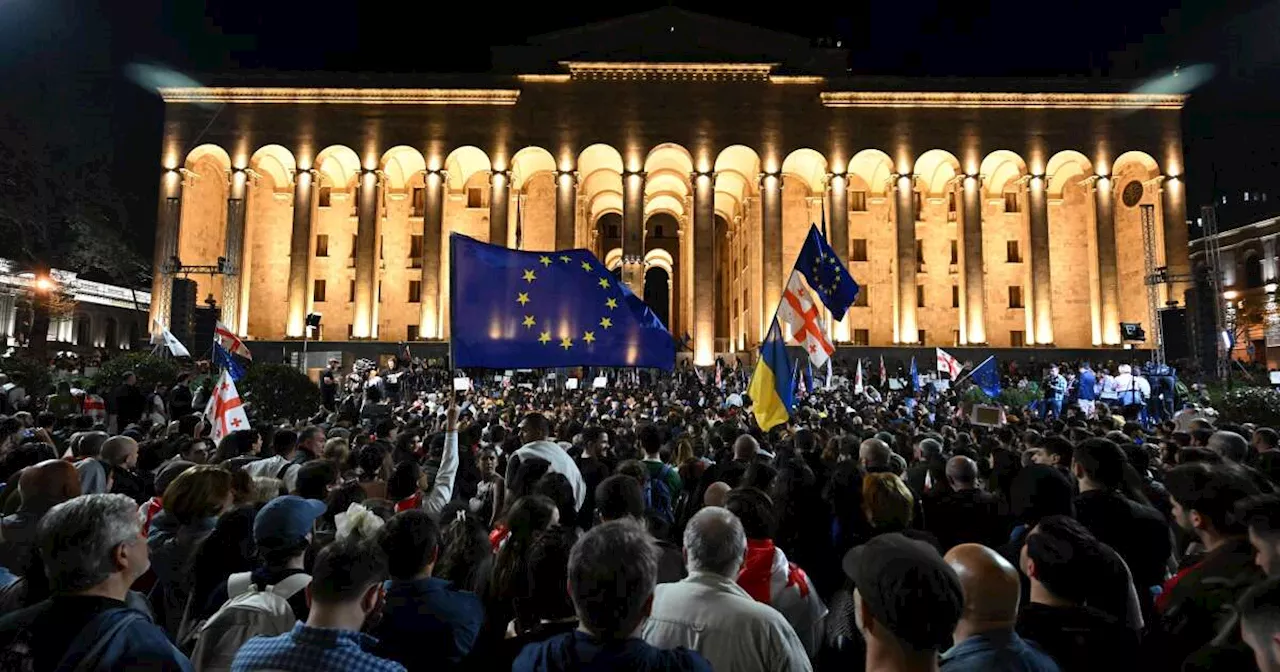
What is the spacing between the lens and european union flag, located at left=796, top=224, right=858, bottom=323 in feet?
39.8

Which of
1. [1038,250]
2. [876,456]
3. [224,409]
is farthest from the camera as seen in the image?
[1038,250]

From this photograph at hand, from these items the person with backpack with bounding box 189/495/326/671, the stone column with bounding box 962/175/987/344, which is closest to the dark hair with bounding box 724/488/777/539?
the person with backpack with bounding box 189/495/326/671

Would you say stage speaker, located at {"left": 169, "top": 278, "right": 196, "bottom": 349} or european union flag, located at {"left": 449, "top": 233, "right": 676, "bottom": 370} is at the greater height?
stage speaker, located at {"left": 169, "top": 278, "right": 196, "bottom": 349}

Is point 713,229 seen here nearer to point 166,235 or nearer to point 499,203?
point 499,203

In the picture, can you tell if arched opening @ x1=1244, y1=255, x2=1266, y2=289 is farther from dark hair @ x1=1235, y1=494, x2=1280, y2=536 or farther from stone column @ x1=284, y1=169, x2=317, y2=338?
stone column @ x1=284, y1=169, x2=317, y2=338

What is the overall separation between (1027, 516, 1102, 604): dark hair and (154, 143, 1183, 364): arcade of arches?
36.2m

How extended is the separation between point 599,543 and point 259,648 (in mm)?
1217

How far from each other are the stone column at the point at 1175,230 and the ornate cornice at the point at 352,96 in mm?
36070

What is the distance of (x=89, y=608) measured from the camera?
2473 millimetres

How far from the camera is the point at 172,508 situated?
4230 mm

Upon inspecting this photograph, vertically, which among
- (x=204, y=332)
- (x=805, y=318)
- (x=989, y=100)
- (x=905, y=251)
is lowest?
(x=805, y=318)

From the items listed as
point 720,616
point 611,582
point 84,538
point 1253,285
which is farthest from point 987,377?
point 1253,285

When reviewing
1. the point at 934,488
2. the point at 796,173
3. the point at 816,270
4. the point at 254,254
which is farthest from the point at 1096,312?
the point at 254,254

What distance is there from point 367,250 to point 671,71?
1970cm
